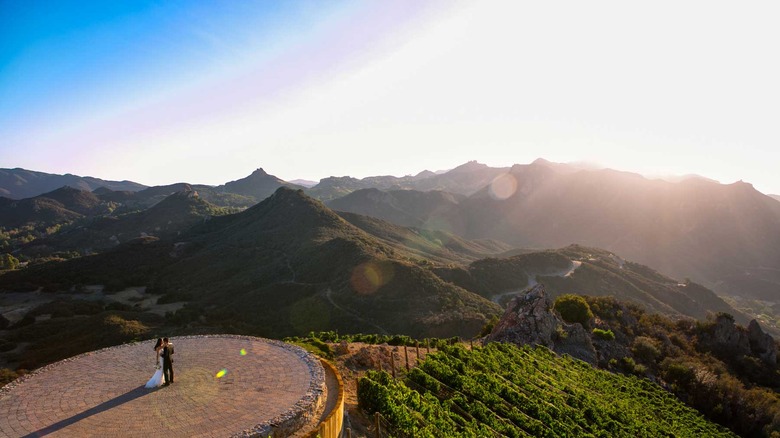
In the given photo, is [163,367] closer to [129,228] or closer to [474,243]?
[129,228]

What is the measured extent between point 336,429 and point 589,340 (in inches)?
1173

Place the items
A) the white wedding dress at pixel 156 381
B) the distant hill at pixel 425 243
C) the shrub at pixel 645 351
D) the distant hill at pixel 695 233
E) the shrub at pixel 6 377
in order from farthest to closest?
the distant hill at pixel 695 233, the distant hill at pixel 425 243, the shrub at pixel 645 351, the shrub at pixel 6 377, the white wedding dress at pixel 156 381

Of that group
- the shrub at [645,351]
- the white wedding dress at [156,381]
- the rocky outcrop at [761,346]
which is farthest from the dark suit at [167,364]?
the rocky outcrop at [761,346]

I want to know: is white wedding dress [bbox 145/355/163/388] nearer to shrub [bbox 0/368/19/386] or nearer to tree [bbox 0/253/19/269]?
shrub [bbox 0/368/19/386]

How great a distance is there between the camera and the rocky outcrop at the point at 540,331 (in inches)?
1268

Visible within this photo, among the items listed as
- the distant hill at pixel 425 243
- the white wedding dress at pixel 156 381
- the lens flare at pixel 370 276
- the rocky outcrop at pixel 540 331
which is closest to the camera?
the white wedding dress at pixel 156 381

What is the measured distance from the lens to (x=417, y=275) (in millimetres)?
65625

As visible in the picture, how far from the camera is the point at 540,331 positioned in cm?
3275

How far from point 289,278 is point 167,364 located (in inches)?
2351

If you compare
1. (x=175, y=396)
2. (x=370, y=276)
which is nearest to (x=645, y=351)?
(x=175, y=396)

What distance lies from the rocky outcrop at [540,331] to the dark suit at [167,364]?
25804 mm

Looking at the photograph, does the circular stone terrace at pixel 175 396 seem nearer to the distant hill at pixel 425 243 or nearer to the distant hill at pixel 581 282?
the distant hill at pixel 581 282

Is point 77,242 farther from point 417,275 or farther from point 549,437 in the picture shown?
point 549,437

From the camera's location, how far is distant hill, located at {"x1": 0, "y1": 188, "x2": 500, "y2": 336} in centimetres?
5428
